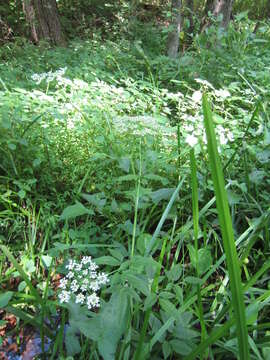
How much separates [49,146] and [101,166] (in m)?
0.38

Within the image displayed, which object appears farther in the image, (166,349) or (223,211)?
(166,349)

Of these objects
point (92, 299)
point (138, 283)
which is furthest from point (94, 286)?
point (138, 283)

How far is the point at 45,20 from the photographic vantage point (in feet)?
16.2

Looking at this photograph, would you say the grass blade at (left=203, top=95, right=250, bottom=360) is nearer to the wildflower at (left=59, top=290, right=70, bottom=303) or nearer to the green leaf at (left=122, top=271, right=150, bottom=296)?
the green leaf at (left=122, top=271, right=150, bottom=296)

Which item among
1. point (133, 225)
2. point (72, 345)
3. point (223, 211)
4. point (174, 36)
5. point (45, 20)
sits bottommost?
point (72, 345)

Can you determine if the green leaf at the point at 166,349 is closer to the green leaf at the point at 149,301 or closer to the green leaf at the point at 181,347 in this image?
the green leaf at the point at 181,347

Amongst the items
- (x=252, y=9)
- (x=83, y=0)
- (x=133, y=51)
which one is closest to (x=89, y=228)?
(x=133, y=51)

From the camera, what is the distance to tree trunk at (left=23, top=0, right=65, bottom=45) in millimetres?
4855

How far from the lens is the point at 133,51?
3.70 meters

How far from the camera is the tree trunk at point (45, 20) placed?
191 inches

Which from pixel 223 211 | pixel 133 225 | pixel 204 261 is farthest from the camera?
pixel 133 225

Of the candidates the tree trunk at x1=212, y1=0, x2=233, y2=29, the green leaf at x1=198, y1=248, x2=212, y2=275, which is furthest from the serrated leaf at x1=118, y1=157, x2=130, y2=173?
the tree trunk at x1=212, y1=0, x2=233, y2=29

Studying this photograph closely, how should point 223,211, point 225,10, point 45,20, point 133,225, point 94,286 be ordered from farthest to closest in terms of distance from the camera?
point 45,20 → point 225,10 → point 133,225 → point 94,286 → point 223,211

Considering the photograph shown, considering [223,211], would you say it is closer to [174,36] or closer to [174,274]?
[174,274]
